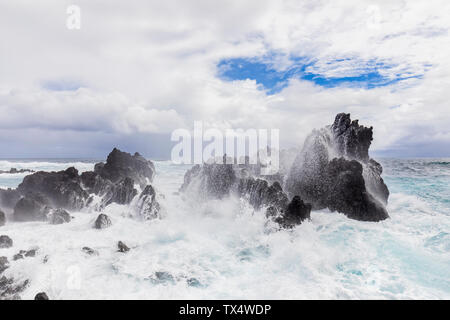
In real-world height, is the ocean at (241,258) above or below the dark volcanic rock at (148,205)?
below

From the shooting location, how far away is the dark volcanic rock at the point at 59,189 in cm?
2159

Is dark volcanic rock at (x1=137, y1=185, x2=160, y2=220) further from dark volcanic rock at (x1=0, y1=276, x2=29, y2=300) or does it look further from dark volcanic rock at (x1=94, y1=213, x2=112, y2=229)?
dark volcanic rock at (x1=0, y1=276, x2=29, y2=300)

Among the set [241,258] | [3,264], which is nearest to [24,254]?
[3,264]

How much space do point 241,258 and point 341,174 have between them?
10.5 meters

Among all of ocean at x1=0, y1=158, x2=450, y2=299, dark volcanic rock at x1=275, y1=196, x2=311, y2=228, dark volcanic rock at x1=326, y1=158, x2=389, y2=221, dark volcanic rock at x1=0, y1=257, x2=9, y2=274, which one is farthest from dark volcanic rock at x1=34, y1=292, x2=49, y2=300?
dark volcanic rock at x1=326, y1=158, x2=389, y2=221

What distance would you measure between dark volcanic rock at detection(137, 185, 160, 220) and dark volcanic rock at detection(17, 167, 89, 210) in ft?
18.7

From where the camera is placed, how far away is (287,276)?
36.5 ft

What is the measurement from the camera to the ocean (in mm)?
10078

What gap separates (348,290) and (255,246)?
5.48 metres

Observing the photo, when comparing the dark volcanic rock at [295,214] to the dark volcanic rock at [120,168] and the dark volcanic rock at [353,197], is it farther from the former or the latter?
the dark volcanic rock at [120,168]

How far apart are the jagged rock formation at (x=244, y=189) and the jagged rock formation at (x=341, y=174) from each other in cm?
302

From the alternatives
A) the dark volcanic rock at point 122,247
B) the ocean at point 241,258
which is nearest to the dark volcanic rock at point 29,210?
the ocean at point 241,258

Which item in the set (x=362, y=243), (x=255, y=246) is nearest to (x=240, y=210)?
(x=255, y=246)

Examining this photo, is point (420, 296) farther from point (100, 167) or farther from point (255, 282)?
point (100, 167)
